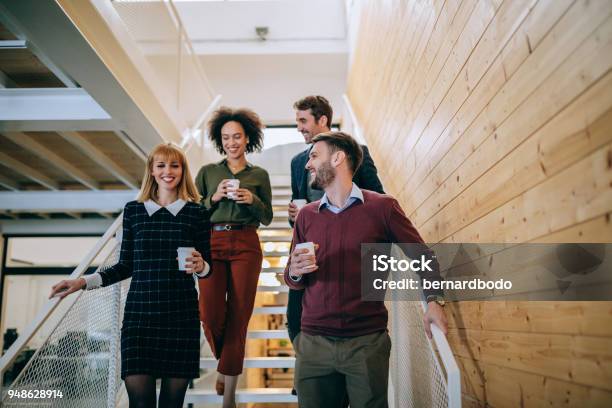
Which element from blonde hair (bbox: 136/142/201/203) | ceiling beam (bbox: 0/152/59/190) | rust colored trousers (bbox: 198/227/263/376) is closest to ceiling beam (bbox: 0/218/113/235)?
ceiling beam (bbox: 0/152/59/190)

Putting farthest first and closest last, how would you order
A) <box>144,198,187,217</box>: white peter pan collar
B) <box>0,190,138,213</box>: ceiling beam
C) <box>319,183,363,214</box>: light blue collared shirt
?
<box>0,190,138,213</box>: ceiling beam < <box>144,198,187,217</box>: white peter pan collar < <box>319,183,363,214</box>: light blue collared shirt

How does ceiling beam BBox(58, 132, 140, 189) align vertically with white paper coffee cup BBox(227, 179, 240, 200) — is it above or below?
above

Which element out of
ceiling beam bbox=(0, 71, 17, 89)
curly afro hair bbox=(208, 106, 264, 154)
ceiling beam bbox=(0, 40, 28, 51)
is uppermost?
ceiling beam bbox=(0, 71, 17, 89)

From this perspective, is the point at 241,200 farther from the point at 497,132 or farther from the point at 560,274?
the point at 560,274

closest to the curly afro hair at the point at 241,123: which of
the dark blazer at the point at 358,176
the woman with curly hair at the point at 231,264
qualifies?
the woman with curly hair at the point at 231,264

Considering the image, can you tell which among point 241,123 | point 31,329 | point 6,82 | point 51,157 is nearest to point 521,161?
point 241,123

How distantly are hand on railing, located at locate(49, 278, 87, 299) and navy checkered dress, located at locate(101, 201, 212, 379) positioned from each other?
9 centimetres

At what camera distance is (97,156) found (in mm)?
5285

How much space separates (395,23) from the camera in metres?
3.36

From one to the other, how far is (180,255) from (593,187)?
4.73 feet

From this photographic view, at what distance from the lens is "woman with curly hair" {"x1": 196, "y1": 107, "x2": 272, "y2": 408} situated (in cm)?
250

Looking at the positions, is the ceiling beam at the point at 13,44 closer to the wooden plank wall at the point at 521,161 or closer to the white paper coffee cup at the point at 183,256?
the white paper coffee cup at the point at 183,256

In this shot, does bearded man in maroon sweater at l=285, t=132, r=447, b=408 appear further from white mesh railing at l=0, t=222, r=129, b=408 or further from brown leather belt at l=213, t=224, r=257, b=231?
white mesh railing at l=0, t=222, r=129, b=408

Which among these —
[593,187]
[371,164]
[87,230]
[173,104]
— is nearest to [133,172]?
[173,104]
